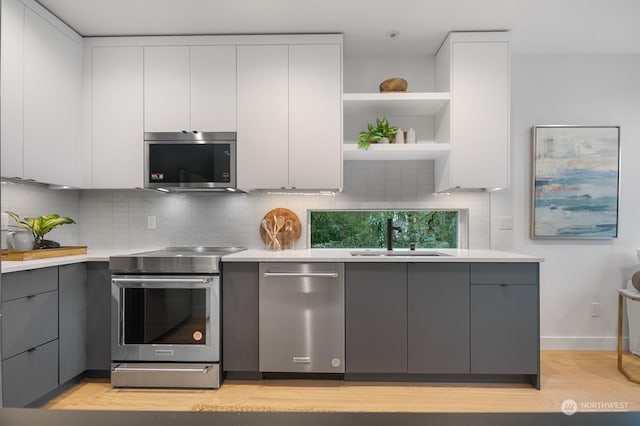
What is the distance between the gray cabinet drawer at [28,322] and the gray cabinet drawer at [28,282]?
0.10ft

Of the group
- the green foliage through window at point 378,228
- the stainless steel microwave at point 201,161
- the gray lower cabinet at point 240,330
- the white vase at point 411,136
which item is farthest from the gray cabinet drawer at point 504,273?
the stainless steel microwave at point 201,161

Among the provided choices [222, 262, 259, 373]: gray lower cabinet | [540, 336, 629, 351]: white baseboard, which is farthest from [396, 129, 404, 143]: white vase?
[540, 336, 629, 351]: white baseboard

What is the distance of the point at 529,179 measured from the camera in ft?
10.8

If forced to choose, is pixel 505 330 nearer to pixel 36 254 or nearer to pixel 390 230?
pixel 390 230

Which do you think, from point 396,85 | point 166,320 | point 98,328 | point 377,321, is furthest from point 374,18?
point 98,328

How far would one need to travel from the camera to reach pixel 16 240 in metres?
2.48

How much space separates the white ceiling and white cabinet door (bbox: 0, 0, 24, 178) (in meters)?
0.28

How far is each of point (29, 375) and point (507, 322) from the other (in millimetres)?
2901

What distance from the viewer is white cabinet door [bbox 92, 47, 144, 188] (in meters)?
2.95

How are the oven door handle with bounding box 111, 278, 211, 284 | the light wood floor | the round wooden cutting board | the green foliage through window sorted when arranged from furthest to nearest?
the green foliage through window < the round wooden cutting board < the oven door handle with bounding box 111, 278, 211, 284 < the light wood floor

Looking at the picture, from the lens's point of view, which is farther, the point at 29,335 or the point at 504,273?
the point at 504,273

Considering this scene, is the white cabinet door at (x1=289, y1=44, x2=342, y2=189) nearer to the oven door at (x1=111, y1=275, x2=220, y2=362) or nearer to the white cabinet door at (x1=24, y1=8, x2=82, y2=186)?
the oven door at (x1=111, y1=275, x2=220, y2=362)

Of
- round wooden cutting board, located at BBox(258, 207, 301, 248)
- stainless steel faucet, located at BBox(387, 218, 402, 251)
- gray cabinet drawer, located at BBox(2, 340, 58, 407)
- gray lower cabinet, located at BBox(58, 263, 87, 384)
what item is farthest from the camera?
round wooden cutting board, located at BBox(258, 207, 301, 248)

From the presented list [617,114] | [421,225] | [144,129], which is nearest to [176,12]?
[144,129]
